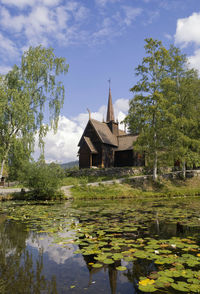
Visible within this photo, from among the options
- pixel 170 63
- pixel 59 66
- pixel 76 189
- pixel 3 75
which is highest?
pixel 170 63

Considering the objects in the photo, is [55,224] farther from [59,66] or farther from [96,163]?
[96,163]

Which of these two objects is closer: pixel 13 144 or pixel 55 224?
pixel 55 224

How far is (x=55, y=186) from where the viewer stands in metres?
16.8

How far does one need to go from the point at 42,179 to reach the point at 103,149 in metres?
16.8

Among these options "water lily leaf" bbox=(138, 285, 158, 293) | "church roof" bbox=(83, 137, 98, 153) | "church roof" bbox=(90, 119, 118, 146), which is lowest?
"water lily leaf" bbox=(138, 285, 158, 293)

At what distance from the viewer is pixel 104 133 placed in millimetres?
34094

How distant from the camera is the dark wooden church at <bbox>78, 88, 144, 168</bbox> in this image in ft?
105

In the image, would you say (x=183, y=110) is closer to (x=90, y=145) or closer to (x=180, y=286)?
(x=90, y=145)

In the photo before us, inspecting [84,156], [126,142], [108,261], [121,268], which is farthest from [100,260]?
[126,142]

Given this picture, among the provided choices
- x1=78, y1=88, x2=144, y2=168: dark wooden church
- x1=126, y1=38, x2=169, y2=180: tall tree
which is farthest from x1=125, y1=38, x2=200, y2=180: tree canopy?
x1=78, y1=88, x2=144, y2=168: dark wooden church

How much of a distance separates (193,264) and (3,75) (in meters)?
19.0

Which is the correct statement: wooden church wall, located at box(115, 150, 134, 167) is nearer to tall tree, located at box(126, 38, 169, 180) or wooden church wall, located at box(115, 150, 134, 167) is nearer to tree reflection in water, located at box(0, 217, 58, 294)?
tall tree, located at box(126, 38, 169, 180)

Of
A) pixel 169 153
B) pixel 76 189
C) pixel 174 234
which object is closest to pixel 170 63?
pixel 169 153

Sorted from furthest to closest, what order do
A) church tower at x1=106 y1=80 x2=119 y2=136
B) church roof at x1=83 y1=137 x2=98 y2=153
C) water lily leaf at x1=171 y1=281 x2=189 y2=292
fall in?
church tower at x1=106 y1=80 x2=119 y2=136 < church roof at x1=83 y1=137 x2=98 y2=153 < water lily leaf at x1=171 y1=281 x2=189 y2=292
